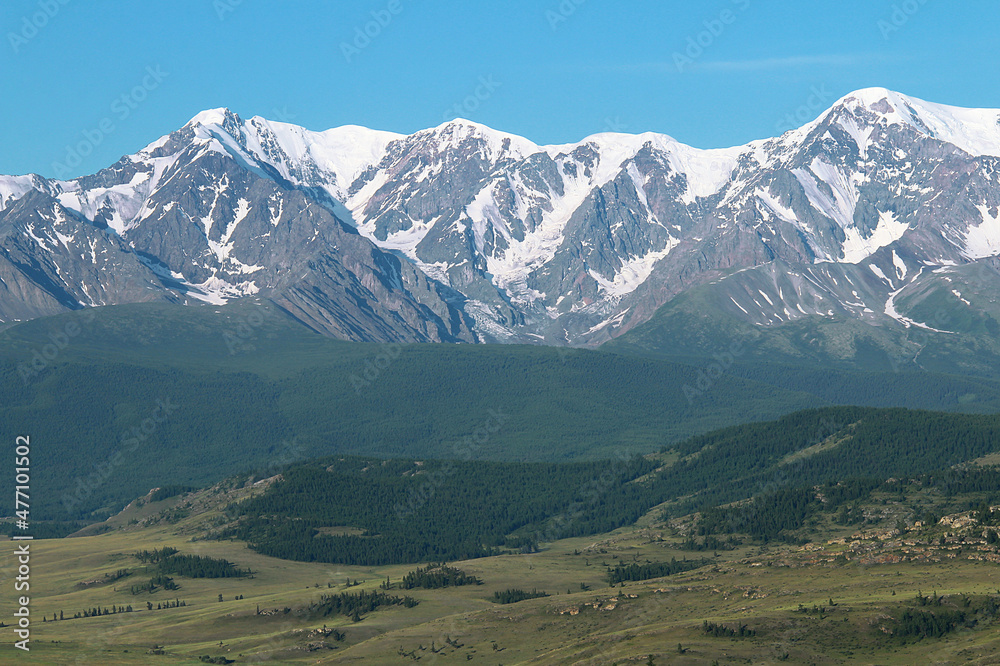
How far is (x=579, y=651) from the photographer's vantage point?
19762cm

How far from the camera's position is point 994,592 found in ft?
634

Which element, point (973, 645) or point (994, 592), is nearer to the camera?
point (973, 645)

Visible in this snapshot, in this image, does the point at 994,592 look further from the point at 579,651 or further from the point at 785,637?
the point at 579,651

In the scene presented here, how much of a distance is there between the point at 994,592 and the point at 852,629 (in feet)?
73.4

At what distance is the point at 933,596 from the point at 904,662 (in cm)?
2035

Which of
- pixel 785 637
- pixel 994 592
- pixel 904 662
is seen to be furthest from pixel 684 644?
pixel 994 592

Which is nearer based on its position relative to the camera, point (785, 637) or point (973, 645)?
point (973, 645)

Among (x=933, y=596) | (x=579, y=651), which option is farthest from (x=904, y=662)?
(x=579, y=651)

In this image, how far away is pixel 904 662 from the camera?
17575 cm

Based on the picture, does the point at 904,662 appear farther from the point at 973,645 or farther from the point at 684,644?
the point at 684,644

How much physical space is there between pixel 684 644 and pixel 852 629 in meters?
22.8

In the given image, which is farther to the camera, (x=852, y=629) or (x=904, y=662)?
(x=852, y=629)

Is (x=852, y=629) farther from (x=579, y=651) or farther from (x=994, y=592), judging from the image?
(x=579, y=651)

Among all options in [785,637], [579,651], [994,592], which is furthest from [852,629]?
[579,651]
